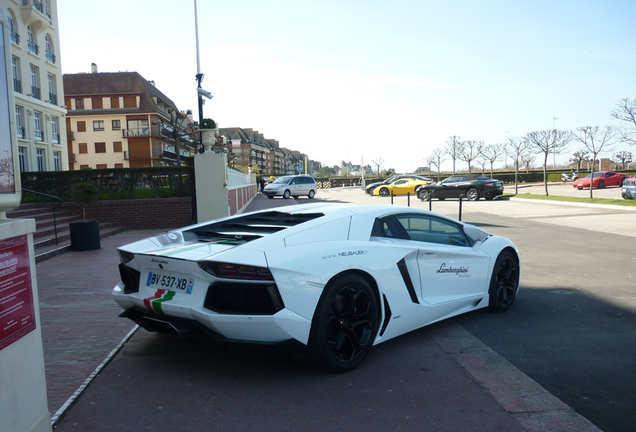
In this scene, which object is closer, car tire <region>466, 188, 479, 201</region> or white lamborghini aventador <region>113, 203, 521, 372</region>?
white lamborghini aventador <region>113, 203, 521, 372</region>

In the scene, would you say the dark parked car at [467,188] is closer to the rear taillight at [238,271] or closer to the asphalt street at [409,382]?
the asphalt street at [409,382]

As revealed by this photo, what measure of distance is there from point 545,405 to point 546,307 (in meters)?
2.67

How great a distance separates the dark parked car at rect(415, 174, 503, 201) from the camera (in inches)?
1072

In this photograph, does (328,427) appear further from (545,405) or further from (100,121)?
(100,121)

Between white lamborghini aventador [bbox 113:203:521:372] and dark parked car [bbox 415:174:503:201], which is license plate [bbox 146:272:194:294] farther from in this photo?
dark parked car [bbox 415:174:503:201]

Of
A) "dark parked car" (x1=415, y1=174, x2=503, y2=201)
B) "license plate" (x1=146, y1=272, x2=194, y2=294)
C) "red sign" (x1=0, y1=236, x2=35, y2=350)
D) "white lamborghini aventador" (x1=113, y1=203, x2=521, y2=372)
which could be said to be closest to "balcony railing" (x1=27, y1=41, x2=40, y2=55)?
"dark parked car" (x1=415, y1=174, x2=503, y2=201)

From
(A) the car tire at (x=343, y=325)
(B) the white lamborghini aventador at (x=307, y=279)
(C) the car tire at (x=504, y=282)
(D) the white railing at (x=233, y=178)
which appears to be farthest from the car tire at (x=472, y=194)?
(A) the car tire at (x=343, y=325)

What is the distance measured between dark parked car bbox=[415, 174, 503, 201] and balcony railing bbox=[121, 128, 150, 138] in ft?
158

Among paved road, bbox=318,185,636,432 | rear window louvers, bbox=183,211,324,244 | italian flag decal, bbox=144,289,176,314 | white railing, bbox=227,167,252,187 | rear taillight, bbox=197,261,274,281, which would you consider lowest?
paved road, bbox=318,185,636,432

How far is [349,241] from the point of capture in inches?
155

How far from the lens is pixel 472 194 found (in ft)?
90.4

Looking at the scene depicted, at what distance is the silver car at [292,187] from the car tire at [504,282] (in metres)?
29.6

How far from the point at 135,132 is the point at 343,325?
6765cm

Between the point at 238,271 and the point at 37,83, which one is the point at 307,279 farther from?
the point at 37,83
